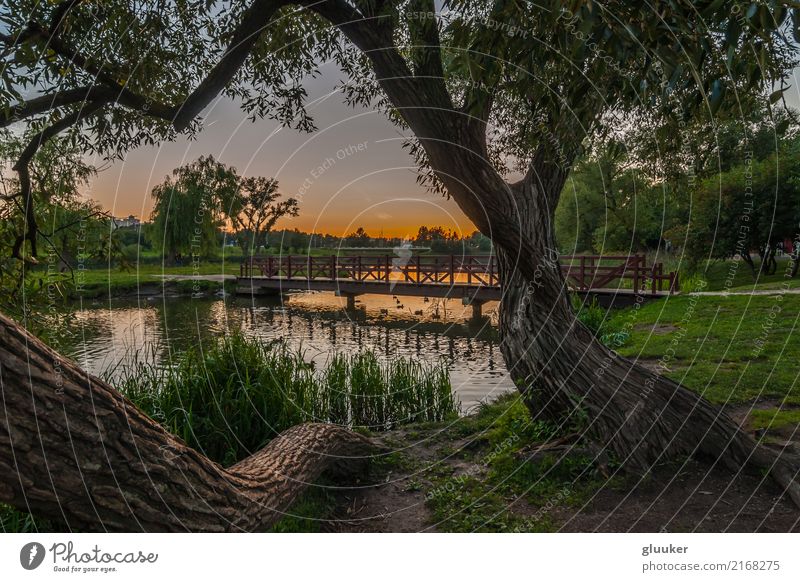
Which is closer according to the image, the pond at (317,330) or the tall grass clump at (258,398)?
the tall grass clump at (258,398)

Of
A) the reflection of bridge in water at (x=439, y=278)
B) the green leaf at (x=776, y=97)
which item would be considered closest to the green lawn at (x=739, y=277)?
the reflection of bridge in water at (x=439, y=278)

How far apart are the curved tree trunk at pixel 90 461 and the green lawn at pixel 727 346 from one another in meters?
2.84

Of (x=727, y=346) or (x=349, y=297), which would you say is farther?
(x=349, y=297)

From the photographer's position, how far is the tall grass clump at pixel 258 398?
14.5 ft

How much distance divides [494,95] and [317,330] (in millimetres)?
11368

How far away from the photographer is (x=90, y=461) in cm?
180

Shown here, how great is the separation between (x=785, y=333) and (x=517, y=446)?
243 inches

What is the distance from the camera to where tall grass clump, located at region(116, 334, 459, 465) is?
14.5 ft

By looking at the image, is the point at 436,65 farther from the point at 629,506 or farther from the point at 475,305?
the point at 475,305

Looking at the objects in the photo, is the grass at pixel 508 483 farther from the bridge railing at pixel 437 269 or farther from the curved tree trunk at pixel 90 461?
the bridge railing at pixel 437 269

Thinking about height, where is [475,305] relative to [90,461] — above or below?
below

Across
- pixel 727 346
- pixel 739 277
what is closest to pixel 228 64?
pixel 727 346
